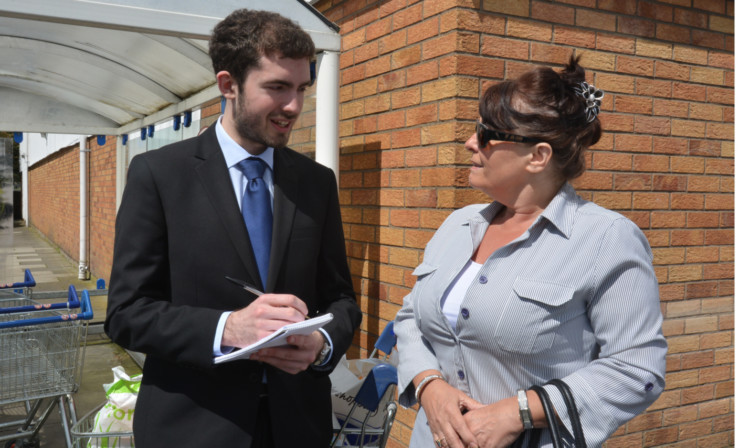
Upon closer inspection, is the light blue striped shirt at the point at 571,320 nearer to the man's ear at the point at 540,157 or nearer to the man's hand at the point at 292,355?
the man's ear at the point at 540,157

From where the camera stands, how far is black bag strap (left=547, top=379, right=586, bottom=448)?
63.4 inches

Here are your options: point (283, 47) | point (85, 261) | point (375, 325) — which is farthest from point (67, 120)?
point (283, 47)

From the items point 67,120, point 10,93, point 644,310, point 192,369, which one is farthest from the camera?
point 67,120

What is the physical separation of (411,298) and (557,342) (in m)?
0.62

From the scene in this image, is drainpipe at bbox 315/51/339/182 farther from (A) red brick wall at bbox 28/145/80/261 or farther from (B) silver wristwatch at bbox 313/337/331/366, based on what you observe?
(A) red brick wall at bbox 28/145/80/261

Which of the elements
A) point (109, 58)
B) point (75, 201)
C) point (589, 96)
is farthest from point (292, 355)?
point (75, 201)

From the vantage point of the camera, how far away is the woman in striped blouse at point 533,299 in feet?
5.49

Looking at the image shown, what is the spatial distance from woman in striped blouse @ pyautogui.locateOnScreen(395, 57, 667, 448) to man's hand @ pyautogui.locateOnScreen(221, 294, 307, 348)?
53 centimetres

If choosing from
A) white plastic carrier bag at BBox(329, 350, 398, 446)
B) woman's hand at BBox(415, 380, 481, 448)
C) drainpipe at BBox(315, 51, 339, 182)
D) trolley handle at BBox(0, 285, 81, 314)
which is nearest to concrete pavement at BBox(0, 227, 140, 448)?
trolley handle at BBox(0, 285, 81, 314)

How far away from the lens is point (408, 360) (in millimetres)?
2033

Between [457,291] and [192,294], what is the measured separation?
82cm

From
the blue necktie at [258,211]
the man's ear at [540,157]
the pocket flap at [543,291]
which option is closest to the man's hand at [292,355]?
the blue necktie at [258,211]

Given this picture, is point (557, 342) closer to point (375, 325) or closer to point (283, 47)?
point (283, 47)

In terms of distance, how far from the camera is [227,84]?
6.40 ft
